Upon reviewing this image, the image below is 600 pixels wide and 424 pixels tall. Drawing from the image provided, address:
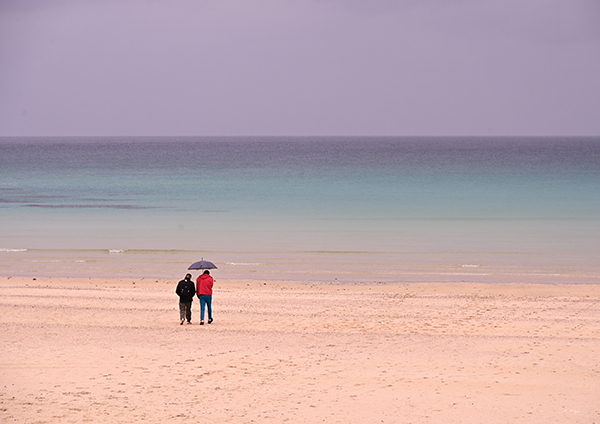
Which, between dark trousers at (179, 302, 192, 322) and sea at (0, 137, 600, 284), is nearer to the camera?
dark trousers at (179, 302, 192, 322)

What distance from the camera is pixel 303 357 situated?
43.0 ft

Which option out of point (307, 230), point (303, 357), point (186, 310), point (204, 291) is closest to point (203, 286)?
point (204, 291)

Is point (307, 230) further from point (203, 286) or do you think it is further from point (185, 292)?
point (185, 292)

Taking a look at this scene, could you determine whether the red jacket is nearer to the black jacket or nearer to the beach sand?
the black jacket

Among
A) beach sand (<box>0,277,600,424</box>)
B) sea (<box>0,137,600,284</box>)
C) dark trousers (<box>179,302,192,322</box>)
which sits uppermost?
sea (<box>0,137,600,284</box>)

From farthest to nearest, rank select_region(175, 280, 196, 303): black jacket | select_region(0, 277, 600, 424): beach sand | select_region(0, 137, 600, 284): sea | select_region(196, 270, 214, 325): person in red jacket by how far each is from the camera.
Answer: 1. select_region(0, 137, 600, 284): sea
2. select_region(196, 270, 214, 325): person in red jacket
3. select_region(175, 280, 196, 303): black jacket
4. select_region(0, 277, 600, 424): beach sand

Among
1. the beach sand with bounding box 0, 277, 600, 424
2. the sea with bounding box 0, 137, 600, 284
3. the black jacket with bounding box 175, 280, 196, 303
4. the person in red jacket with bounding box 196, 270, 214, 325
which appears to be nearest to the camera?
the beach sand with bounding box 0, 277, 600, 424

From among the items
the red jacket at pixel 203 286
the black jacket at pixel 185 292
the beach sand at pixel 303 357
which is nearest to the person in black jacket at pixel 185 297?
the black jacket at pixel 185 292

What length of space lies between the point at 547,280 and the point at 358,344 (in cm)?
1058

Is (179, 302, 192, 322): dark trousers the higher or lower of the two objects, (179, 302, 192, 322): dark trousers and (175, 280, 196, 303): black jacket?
the lower

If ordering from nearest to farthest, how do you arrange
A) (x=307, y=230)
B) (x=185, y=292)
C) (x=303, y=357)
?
(x=303, y=357) → (x=185, y=292) → (x=307, y=230)

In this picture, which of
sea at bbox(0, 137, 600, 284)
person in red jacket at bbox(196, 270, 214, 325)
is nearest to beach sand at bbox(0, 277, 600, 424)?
person in red jacket at bbox(196, 270, 214, 325)

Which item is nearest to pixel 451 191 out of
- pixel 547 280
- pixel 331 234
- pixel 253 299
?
pixel 331 234

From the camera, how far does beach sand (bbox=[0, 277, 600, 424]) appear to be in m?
10.5
